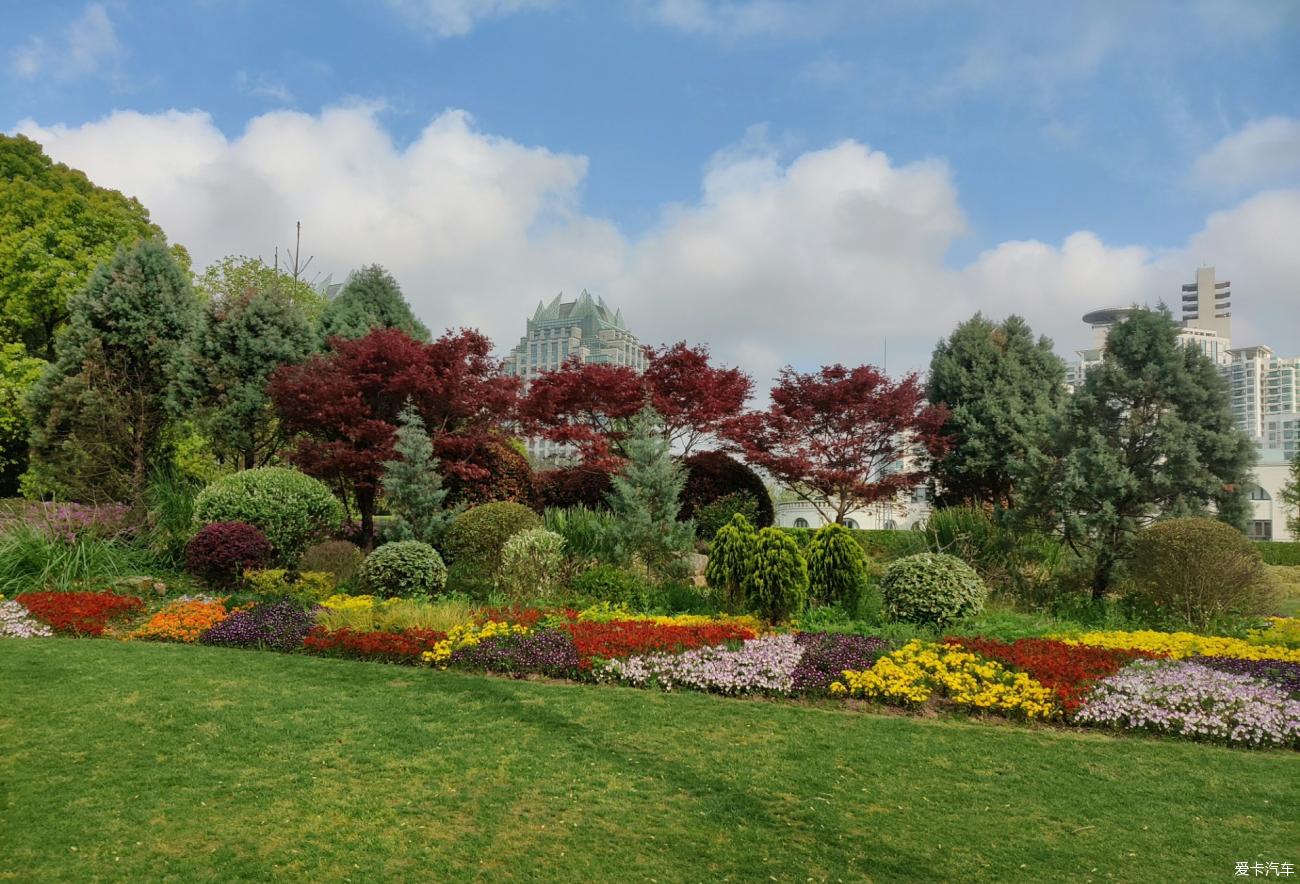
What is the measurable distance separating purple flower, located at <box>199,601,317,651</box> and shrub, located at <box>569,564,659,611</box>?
3347mm

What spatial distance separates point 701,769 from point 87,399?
16.6 meters

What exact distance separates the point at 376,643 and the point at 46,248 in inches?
758

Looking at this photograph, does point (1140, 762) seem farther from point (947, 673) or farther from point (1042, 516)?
point (1042, 516)

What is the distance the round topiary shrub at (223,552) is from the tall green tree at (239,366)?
5439 millimetres

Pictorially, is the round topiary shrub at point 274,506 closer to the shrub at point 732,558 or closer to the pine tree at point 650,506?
the pine tree at point 650,506

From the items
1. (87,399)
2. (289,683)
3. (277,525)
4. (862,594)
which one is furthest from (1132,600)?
(87,399)

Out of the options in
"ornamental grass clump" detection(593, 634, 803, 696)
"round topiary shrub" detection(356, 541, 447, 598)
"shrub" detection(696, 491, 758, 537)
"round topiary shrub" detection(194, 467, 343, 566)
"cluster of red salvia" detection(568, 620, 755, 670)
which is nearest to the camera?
"ornamental grass clump" detection(593, 634, 803, 696)

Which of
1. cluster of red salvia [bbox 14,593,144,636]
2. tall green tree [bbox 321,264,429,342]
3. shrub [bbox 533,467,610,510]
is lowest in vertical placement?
cluster of red salvia [bbox 14,593,144,636]

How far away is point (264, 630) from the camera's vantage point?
8844mm

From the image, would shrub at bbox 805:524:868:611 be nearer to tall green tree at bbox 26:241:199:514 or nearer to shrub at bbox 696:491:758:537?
shrub at bbox 696:491:758:537

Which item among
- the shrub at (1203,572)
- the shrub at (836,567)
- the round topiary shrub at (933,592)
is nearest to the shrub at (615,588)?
the shrub at (836,567)

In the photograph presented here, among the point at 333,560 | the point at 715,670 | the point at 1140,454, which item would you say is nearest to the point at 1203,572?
the point at 1140,454

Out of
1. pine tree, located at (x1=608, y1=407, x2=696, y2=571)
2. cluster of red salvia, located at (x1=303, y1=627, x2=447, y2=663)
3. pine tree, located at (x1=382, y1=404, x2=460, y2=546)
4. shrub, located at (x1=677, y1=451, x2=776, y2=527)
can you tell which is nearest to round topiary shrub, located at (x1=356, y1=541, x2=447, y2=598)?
pine tree, located at (x1=382, y1=404, x2=460, y2=546)

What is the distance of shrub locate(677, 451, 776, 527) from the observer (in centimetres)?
1656
